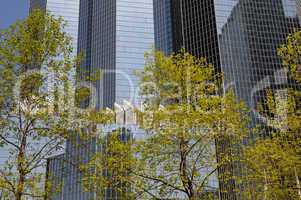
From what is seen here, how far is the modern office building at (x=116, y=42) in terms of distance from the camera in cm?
15525

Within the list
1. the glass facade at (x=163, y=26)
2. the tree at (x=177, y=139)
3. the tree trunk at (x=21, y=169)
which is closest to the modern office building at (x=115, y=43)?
the glass facade at (x=163, y=26)

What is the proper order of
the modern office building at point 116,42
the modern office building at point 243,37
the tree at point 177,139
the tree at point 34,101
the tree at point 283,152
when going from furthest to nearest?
the modern office building at point 116,42, the modern office building at point 243,37, the tree at point 283,152, the tree at point 177,139, the tree at point 34,101

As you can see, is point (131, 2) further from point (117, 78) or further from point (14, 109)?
point (14, 109)

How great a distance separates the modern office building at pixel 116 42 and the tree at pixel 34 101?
123 metres

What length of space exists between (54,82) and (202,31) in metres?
109

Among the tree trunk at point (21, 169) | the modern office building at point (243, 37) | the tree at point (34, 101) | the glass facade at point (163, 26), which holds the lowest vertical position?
the tree trunk at point (21, 169)

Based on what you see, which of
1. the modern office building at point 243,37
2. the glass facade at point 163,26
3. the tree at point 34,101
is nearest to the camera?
the tree at point 34,101

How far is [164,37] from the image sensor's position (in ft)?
565

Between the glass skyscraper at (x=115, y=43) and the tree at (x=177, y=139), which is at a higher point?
the glass skyscraper at (x=115, y=43)

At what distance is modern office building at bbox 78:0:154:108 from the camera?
155250 mm

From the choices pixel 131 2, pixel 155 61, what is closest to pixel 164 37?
pixel 131 2

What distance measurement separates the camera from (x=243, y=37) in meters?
129

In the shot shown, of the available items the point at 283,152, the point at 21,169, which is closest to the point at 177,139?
the point at 283,152

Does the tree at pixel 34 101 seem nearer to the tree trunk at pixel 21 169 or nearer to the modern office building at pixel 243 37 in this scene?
the tree trunk at pixel 21 169
